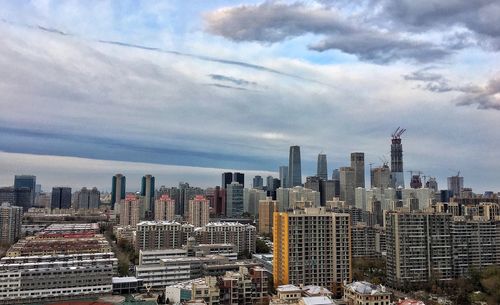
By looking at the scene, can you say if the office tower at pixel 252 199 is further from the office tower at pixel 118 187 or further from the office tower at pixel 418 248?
the office tower at pixel 418 248

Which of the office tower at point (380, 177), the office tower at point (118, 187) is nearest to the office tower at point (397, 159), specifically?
the office tower at point (380, 177)

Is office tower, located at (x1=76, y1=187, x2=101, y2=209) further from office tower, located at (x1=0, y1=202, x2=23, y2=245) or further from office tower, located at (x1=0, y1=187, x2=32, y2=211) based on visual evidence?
office tower, located at (x1=0, y1=202, x2=23, y2=245)

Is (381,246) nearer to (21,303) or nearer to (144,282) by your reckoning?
(144,282)

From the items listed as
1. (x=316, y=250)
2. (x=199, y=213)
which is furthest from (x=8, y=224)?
(x=316, y=250)

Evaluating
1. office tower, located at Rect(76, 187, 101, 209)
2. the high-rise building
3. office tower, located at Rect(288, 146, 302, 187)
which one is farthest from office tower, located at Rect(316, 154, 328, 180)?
office tower, located at Rect(76, 187, 101, 209)

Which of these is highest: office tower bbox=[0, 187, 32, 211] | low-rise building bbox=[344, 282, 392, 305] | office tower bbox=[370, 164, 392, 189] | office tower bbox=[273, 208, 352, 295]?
office tower bbox=[370, 164, 392, 189]

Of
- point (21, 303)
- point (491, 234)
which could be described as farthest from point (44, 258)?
point (491, 234)
